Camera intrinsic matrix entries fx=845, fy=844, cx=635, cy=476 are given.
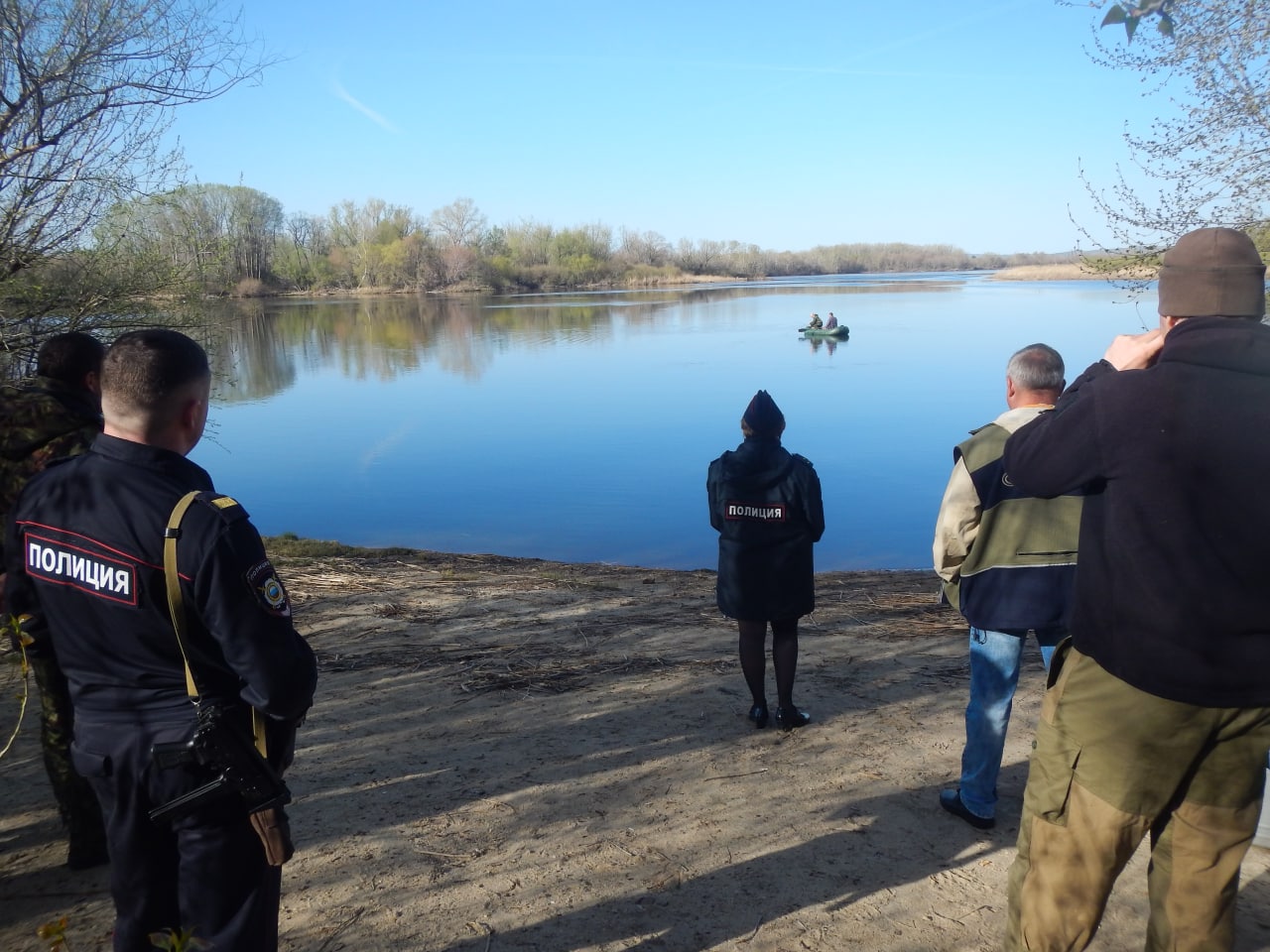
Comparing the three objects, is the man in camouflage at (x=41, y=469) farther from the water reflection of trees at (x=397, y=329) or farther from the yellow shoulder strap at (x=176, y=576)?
the water reflection of trees at (x=397, y=329)

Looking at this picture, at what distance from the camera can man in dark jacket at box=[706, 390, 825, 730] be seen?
4289 mm

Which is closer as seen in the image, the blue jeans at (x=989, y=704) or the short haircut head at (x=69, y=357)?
the short haircut head at (x=69, y=357)

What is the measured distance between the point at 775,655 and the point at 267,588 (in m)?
3.03

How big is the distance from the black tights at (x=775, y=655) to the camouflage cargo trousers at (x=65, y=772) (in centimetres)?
292

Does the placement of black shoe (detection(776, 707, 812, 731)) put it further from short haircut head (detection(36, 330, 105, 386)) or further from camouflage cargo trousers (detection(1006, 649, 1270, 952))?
short haircut head (detection(36, 330, 105, 386))

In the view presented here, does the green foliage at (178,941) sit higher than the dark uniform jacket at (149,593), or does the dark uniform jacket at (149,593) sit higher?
the dark uniform jacket at (149,593)

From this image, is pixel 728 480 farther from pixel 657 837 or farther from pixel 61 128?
pixel 61 128

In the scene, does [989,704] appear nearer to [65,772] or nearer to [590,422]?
[65,772]

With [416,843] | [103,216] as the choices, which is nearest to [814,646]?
[416,843]

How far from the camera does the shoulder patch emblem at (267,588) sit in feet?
6.43

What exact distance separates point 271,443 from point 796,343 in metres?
24.4

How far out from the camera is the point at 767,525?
432 cm

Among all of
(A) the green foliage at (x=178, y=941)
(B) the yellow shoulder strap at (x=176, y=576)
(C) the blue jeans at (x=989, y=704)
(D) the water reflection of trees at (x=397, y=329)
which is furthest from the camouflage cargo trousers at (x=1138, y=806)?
(D) the water reflection of trees at (x=397, y=329)

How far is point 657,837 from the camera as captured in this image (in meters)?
3.46
